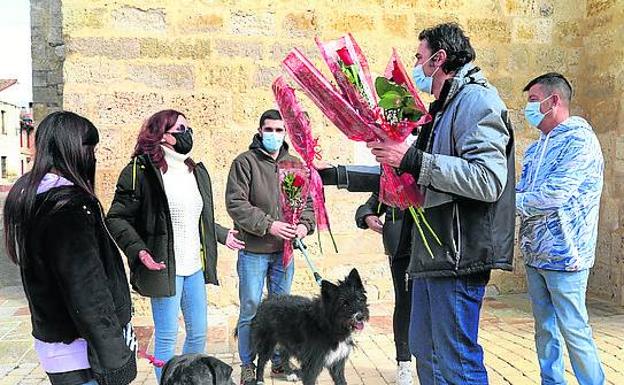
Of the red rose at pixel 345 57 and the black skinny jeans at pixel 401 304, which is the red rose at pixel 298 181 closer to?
the black skinny jeans at pixel 401 304

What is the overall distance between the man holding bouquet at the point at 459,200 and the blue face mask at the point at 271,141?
1.86 meters

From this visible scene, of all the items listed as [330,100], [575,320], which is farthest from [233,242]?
[575,320]

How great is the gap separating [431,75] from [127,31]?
4.30 m

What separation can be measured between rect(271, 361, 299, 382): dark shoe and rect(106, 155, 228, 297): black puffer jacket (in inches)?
54.1

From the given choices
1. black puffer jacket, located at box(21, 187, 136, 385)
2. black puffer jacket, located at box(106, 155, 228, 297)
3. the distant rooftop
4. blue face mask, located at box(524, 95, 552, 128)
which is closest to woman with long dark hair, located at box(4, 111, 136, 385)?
black puffer jacket, located at box(21, 187, 136, 385)

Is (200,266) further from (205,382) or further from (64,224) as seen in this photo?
(64,224)

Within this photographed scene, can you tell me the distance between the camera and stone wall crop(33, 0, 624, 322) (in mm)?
6254

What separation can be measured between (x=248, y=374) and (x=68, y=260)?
233cm

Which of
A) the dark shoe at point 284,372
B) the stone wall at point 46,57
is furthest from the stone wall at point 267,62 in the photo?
the stone wall at point 46,57

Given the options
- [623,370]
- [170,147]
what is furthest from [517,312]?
[170,147]

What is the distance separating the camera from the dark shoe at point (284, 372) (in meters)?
4.62

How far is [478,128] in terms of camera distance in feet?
8.35

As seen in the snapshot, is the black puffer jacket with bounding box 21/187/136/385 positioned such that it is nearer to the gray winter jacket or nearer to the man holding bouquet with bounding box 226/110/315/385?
the gray winter jacket

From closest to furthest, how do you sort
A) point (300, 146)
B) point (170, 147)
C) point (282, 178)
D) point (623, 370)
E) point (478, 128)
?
point (478, 128) < point (300, 146) < point (170, 147) < point (282, 178) < point (623, 370)
